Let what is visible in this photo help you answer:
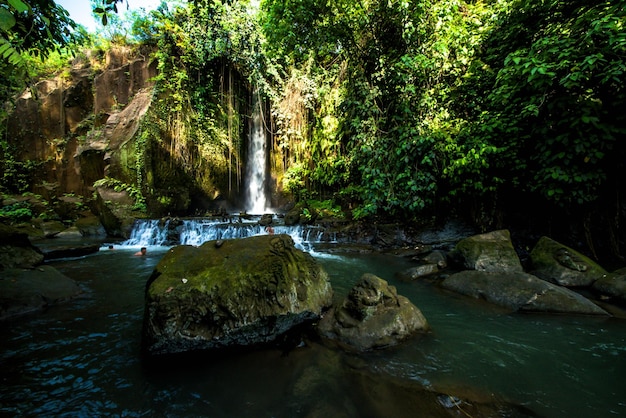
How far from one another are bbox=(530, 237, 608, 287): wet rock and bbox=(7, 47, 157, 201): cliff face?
16525 mm

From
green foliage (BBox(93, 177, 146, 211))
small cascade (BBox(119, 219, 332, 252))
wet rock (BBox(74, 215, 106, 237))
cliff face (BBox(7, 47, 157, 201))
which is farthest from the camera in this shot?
cliff face (BBox(7, 47, 157, 201))

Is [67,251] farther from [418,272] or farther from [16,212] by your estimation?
[418,272]

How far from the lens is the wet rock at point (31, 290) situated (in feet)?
12.2

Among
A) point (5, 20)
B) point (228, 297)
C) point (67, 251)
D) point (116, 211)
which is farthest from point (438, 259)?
point (116, 211)

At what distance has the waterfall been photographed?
14.8 meters

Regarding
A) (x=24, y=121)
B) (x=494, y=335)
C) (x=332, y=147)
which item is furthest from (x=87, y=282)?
(x=24, y=121)

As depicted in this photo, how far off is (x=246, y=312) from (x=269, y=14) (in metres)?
8.16

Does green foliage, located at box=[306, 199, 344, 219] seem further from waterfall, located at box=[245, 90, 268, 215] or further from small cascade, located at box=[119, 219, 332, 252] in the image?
waterfall, located at box=[245, 90, 268, 215]

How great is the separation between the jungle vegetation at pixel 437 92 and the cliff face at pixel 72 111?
Result: 422 centimetres

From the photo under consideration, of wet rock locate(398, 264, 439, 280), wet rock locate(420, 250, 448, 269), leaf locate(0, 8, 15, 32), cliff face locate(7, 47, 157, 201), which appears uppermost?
cliff face locate(7, 47, 157, 201)

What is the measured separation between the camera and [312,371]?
8.40 ft

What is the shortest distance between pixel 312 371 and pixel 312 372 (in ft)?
0.05

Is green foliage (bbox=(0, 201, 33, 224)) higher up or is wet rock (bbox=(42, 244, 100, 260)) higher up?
green foliage (bbox=(0, 201, 33, 224))

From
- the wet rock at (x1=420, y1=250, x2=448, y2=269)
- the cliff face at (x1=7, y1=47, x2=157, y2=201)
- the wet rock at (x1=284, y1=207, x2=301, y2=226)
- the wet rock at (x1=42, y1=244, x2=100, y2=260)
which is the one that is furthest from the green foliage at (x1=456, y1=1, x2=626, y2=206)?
the cliff face at (x1=7, y1=47, x2=157, y2=201)
